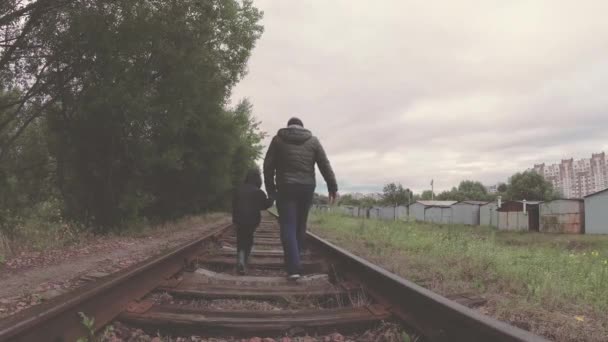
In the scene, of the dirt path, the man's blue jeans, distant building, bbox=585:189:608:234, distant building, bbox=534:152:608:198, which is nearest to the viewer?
the dirt path

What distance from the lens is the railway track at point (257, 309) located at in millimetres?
2025

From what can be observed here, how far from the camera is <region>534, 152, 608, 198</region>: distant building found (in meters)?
173

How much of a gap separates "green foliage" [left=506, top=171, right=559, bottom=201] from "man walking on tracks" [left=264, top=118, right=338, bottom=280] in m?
94.2

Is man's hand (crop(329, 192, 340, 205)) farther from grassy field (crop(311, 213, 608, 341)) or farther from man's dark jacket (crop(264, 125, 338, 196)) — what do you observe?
grassy field (crop(311, 213, 608, 341))

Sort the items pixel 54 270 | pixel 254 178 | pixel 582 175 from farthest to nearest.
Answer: pixel 582 175, pixel 254 178, pixel 54 270

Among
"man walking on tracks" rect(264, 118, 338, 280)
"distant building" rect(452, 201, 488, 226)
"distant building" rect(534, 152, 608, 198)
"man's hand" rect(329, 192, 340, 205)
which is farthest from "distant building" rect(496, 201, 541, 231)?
"distant building" rect(534, 152, 608, 198)

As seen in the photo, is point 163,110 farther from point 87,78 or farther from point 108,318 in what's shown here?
point 108,318

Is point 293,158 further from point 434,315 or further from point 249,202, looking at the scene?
point 434,315

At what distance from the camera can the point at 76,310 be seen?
226 cm

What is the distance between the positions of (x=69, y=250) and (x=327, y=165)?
16.9 ft

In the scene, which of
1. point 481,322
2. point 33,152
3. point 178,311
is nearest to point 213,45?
point 33,152

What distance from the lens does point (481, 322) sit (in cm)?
187

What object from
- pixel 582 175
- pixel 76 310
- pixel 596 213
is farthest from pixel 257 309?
pixel 582 175

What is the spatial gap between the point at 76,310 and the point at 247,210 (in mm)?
2999
